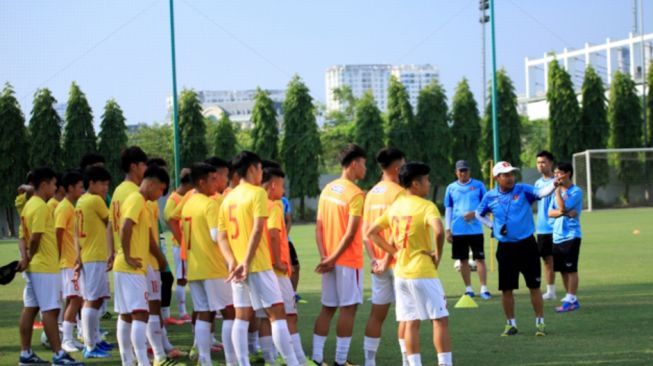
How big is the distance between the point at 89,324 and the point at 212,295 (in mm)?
2026

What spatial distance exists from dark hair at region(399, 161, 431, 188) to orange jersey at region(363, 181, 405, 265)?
0.76 metres

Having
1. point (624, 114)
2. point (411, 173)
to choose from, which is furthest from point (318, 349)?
point (624, 114)

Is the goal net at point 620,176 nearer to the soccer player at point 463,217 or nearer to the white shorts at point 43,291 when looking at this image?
the soccer player at point 463,217

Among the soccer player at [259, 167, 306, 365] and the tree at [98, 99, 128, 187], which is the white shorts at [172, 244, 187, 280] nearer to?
→ the soccer player at [259, 167, 306, 365]

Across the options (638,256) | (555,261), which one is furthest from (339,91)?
(555,261)

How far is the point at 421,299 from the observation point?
8.77 metres

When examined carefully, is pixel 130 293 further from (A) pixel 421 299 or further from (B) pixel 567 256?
(B) pixel 567 256

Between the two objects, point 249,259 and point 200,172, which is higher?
point 200,172

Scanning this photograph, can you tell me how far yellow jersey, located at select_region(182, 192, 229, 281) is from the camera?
983cm

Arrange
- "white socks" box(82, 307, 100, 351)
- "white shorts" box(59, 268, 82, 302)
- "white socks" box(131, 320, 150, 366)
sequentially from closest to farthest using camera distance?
"white socks" box(131, 320, 150, 366) < "white socks" box(82, 307, 100, 351) < "white shorts" box(59, 268, 82, 302)

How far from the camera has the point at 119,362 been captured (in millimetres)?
10875

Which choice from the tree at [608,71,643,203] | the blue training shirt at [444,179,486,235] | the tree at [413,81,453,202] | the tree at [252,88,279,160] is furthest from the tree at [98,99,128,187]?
the blue training shirt at [444,179,486,235]

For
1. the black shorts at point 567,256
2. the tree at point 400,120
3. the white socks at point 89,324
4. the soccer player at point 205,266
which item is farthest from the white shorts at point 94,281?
the tree at point 400,120

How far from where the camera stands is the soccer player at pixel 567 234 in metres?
13.6
